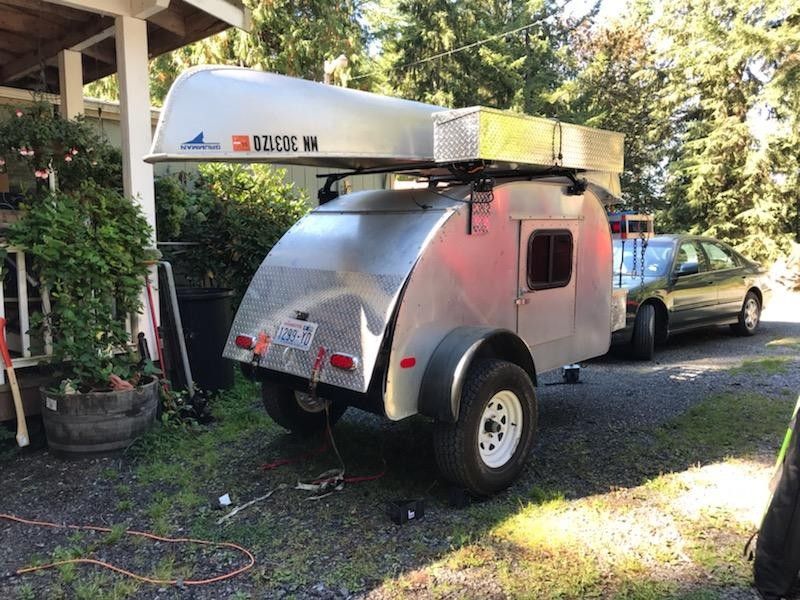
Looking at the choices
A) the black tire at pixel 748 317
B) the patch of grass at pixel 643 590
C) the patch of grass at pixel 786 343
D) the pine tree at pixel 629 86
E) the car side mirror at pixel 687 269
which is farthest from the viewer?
the pine tree at pixel 629 86

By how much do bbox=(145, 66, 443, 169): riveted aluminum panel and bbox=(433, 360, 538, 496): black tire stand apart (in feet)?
5.11

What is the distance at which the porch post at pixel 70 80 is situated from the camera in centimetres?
674

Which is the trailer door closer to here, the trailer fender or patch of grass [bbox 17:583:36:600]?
the trailer fender

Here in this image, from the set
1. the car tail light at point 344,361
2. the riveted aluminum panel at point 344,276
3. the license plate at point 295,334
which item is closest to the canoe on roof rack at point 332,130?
the riveted aluminum panel at point 344,276

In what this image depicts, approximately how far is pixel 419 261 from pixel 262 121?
123cm

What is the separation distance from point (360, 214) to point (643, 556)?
289cm

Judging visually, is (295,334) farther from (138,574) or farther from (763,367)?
(763,367)

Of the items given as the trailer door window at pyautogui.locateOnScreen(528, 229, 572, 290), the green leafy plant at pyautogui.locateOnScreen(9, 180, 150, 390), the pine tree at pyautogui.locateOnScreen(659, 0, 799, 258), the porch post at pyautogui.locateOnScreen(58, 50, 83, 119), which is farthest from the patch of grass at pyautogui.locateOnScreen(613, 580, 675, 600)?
the pine tree at pyautogui.locateOnScreen(659, 0, 799, 258)

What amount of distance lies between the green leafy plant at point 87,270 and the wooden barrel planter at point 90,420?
171mm

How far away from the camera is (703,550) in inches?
135

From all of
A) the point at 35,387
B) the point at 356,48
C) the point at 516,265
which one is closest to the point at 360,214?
the point at 516,265

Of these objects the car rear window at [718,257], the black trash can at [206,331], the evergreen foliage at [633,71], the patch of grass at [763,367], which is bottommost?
the patch of grass at [763,367]

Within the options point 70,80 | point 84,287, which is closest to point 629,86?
point 70,80

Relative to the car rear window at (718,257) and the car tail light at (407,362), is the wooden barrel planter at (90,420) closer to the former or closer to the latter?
the car tail light at (407,362)
